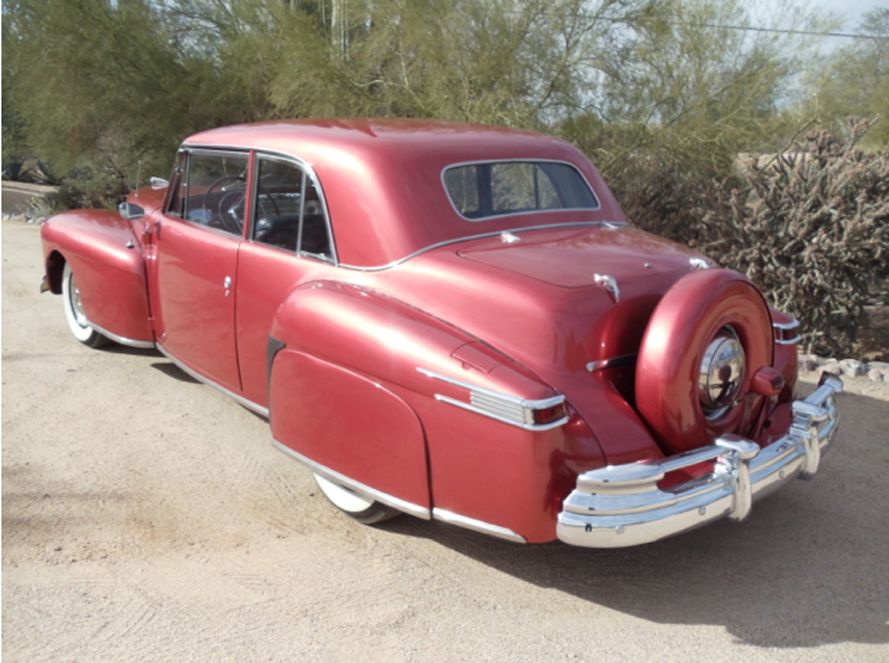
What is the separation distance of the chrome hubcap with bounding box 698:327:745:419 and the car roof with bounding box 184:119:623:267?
1.05 meters

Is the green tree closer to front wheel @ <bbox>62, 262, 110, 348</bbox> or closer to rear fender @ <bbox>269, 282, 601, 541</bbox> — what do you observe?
rear fender @ <bbox>269, 282, 601, 541</bbox>

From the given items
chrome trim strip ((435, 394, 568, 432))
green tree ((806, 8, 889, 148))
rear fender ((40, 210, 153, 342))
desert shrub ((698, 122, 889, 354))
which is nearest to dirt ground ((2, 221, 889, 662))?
chrome trim strip ((435, 394, 568, 432))

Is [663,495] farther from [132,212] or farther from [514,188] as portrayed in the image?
[132,212]

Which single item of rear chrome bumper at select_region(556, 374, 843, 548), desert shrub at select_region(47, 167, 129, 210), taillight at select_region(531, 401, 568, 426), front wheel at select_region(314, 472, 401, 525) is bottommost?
desert shrub at select_region(47, 167, 129, 210)

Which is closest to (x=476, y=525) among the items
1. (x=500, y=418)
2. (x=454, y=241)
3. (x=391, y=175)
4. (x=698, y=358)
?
(x=500, y=418)

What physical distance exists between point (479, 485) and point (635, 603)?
76 cm

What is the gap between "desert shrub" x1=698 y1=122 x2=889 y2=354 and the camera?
19.4 ft

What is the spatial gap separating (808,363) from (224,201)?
3.94 meters

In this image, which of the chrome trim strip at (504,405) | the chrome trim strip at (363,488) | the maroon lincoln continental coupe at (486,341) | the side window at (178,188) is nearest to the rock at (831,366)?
the maroon lincoln continental coupe at (486,341)

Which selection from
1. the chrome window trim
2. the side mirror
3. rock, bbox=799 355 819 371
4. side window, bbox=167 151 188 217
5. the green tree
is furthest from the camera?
the green tree

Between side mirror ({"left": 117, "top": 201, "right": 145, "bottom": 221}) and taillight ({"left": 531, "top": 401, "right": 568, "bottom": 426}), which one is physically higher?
side mirror ({"left": 117, "top": 201, "right": 145, "bottom": 221})

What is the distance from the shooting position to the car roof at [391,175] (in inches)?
135

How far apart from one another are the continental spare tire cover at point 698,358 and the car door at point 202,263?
202 cm

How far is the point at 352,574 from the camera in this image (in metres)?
3.20
